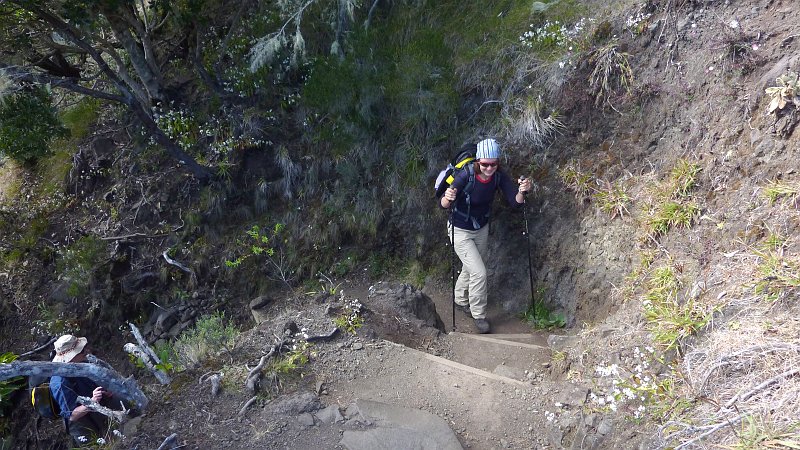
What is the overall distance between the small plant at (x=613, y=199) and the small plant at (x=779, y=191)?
1754 mm

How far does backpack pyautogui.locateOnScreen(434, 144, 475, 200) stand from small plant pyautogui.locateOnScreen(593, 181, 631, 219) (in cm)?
175

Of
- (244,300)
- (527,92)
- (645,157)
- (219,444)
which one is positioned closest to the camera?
(219,444)

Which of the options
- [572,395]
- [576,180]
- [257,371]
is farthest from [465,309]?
[257,371]

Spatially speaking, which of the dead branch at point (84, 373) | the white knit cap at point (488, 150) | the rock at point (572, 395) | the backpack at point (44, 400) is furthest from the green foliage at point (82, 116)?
the rock at point (572, 395)

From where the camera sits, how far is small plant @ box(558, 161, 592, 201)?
7711 mm

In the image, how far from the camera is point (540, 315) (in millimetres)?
8234

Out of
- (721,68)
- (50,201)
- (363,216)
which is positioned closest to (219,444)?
(363,216)

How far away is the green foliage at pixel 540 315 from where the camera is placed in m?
7.98

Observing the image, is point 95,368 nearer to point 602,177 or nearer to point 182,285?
point 182,285

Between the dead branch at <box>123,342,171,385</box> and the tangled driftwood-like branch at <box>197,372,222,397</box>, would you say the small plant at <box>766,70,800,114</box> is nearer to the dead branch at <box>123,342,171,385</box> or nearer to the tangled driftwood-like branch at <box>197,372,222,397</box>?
the tangled driftwood-like branch at <box>197,372,222,397</box>

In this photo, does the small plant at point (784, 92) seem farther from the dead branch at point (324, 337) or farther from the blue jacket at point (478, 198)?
the dead branch at point (324, 337)

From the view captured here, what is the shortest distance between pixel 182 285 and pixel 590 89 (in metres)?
8.26

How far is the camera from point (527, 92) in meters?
8.41

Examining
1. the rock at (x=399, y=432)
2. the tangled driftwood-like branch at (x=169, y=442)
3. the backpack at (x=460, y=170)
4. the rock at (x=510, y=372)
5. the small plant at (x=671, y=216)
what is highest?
the backpack at (x=460, y=170)
